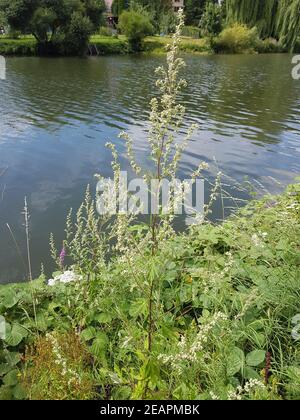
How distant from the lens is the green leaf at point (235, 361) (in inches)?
95.1

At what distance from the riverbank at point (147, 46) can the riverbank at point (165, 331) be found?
42.8 m

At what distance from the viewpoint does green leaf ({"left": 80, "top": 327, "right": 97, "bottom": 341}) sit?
110 inches

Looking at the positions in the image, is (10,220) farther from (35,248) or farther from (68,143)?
(68,143)

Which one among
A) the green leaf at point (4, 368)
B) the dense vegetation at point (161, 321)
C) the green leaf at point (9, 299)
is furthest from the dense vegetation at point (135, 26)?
the green leaf at point (4, 368)

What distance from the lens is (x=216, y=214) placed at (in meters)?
8.48

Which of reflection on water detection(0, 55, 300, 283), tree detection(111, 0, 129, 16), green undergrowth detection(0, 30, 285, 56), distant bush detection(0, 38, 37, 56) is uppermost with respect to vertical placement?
tree detection(111, 0, 129, 16)

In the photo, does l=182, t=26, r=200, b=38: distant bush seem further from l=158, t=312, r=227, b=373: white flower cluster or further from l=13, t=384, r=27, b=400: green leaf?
l=13, t=384, r=27, b=400: green leaf

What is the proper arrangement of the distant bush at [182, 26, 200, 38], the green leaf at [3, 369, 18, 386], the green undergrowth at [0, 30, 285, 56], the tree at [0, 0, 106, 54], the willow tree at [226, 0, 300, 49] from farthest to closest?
the distant bush at [182, 26, 200, 38] < the green undergrowth at [0, 30, 285, 56] < the willow tree at [226, 0, 300, 49] < the tree at [0, 0, 106, 54] < the green leaf at [3, 369, 18, 386]

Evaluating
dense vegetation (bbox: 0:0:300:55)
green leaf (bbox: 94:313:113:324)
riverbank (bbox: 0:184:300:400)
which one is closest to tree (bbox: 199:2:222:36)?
dense vegetation (bbox: 0:0:300:55)

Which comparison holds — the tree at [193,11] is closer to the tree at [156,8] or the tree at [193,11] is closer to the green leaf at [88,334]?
the tree at [156,8]

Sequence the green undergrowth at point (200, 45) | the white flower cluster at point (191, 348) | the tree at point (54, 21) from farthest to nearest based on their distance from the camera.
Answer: the green undergrowth at point (200, 45)
the tree at point (54, 21)
the white flower cluster at point (191, 348)

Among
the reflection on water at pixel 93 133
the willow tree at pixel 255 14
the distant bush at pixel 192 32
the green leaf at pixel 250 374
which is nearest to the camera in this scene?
the green leaf at pixel 250 374

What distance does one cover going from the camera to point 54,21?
147 feet
